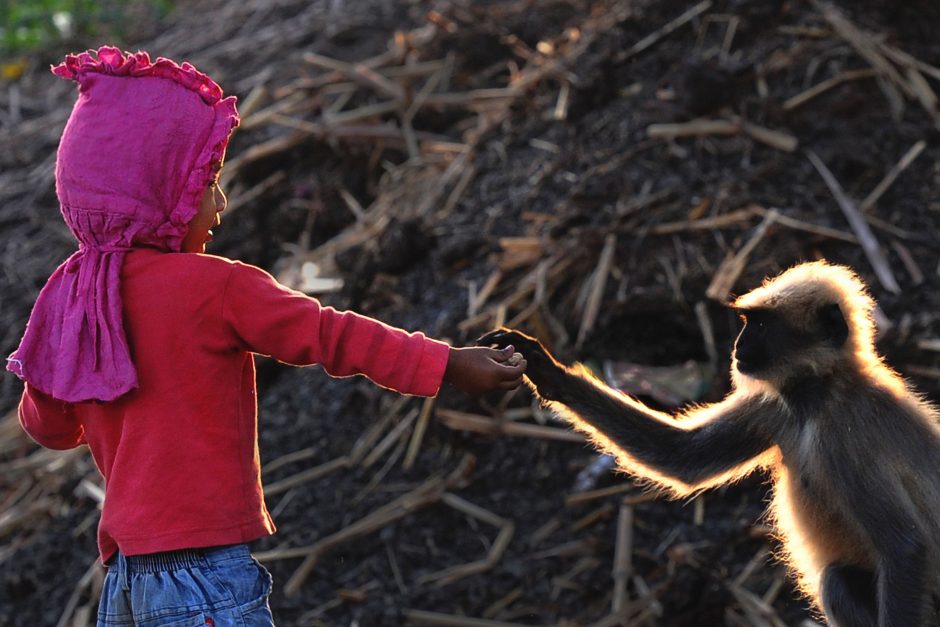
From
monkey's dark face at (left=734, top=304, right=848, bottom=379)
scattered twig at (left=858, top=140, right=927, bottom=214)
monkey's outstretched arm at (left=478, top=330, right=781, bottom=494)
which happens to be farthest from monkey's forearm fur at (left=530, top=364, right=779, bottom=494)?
scattered twig at (left=858, top=140, right=927, bottom=214)

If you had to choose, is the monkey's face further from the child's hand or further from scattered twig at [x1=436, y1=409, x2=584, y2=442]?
scattered twig at [x1=436, y1=409, x2=584, y2=442]

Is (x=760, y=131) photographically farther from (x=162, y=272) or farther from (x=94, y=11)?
(x=94, y=11)

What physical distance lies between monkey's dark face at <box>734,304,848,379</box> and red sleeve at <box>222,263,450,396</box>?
1266 mm

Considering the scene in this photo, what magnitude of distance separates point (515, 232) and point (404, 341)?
382 cm

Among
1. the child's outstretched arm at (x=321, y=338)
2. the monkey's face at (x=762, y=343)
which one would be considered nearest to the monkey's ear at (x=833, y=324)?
the monkey's face at (x=762, y=343)

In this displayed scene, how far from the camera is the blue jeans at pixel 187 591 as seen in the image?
3.39 meters

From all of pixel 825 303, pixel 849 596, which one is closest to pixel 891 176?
pixel 825 303

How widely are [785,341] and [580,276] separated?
2.48m

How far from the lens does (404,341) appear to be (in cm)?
345

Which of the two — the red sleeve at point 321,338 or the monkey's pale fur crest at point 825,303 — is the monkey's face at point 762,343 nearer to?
the monkey's pale fur crest at point 825,303

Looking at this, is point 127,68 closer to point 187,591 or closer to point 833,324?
point 187,591

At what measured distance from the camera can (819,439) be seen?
4.24 m

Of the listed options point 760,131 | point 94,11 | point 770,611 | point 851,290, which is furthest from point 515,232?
point 94,11

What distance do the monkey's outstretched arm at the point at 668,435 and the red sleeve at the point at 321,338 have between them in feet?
3.72
